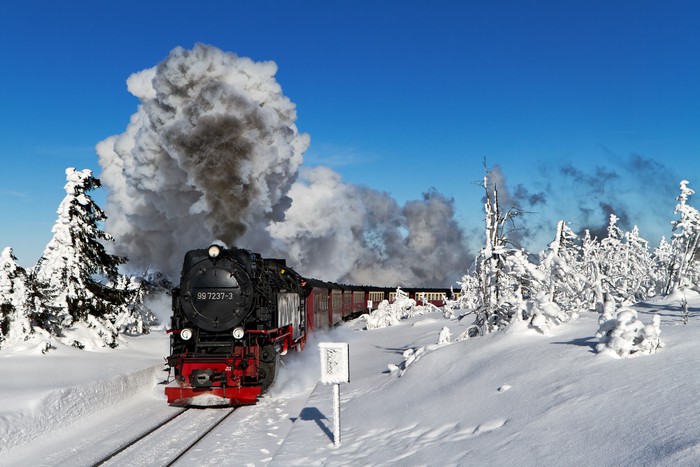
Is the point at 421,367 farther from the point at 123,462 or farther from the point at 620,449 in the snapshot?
the point at 620,449

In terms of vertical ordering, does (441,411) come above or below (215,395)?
above

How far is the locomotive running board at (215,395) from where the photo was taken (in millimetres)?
12219

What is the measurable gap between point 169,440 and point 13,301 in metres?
9.32

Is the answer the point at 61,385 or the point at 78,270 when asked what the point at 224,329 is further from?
the point at 78,270

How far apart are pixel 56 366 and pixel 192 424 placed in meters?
5.98

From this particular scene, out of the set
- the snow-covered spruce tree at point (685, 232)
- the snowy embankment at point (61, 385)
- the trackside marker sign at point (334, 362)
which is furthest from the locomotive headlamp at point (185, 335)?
the snow-covered spruce tree at point (685, 232)

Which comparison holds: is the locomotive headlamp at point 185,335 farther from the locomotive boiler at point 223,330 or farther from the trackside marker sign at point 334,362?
the trackside marker sign at point 334,362

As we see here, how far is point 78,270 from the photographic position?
18.9m

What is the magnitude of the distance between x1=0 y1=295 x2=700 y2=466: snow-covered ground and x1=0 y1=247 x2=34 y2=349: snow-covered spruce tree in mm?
1621

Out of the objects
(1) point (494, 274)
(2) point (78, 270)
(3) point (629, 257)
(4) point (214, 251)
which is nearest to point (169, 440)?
(4) point (214, 251)

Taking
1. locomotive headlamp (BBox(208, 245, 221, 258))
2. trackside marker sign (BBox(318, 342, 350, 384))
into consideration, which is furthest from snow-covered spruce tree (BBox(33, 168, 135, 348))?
trackside marker sign (BBox(318, 342, 350, 384))

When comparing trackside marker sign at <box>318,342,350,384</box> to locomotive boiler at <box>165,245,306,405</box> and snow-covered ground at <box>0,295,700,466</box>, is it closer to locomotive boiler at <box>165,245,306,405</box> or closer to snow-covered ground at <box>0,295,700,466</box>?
snow-covered ground at <box>0,295,700,466</box>

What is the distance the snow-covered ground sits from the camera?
17.5ft

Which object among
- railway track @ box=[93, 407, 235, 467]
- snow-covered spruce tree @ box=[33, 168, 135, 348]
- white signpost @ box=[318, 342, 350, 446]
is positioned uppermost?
snow-covered spruce tree @ box=[33, 168, 135, 348]
